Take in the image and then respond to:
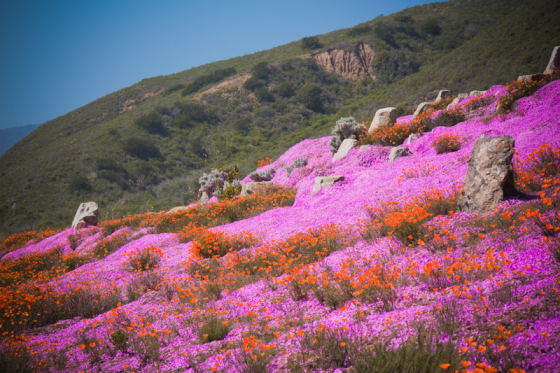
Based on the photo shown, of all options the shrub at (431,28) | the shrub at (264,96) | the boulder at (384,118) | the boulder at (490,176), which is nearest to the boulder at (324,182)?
the boulder at (490,176)

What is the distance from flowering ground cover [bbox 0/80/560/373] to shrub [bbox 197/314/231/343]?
23 mm

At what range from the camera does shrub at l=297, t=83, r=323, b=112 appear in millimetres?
49281

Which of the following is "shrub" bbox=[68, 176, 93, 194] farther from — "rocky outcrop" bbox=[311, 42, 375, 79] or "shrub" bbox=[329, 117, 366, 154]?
"rocky outcrop" bbox=[311, 42, 375, 79]

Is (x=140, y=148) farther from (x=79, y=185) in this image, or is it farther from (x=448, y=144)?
(x=448, y=144)

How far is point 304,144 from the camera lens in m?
22.0

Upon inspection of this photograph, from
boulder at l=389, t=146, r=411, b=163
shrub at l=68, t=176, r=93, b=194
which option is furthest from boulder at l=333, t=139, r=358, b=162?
shrub at l=68, t=176, r=93, b=194

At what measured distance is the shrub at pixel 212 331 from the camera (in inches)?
143

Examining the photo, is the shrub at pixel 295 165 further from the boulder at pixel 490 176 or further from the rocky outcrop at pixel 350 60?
the rocky outcrop at pixel 350 60

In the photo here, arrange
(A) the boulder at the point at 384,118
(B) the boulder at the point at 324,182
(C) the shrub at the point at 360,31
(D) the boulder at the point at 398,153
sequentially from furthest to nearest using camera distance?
(C) the shrub at the point at 360,31 → (A) the boulder at the point at 384,118 → (D) the boulder at the point at 398,153 → (B) the boulder at the point at 324,182

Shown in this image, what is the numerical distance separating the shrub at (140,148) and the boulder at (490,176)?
4254 cm

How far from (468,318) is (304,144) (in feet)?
65.3

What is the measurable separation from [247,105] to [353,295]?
50.3 m

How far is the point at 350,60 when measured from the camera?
196 feet

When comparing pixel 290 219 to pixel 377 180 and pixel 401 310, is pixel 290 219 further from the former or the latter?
pixel 401 310
